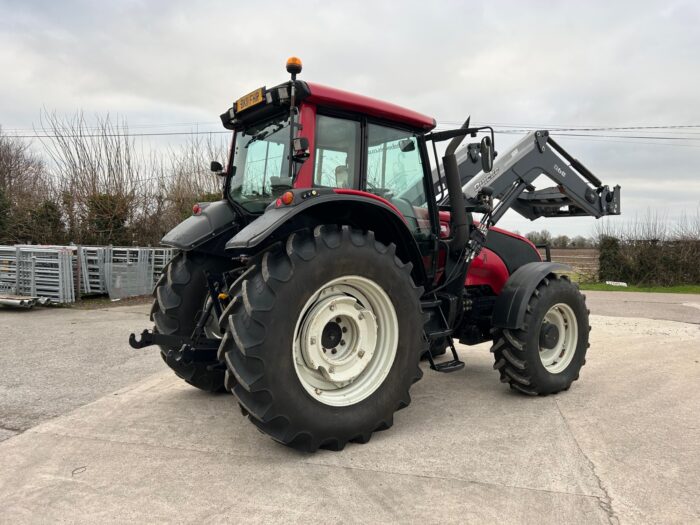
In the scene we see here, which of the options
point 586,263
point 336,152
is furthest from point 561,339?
point 586,263

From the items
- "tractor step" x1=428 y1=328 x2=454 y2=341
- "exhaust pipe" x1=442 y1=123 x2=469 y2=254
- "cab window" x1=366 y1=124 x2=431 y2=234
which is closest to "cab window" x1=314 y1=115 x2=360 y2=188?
"cab window" x1=366 y1=124 x2=431 y2=234

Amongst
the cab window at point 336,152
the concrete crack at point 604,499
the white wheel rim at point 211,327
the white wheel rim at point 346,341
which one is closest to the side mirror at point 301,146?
the cab window at point 336,152

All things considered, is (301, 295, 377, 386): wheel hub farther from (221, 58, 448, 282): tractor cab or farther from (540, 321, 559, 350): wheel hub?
(540, 321, 559, 350): wheel hub

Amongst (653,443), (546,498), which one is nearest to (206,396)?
(546,498)

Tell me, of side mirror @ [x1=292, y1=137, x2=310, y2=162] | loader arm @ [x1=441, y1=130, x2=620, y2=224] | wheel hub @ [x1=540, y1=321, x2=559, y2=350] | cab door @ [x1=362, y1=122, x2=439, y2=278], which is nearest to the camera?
side mirror @ [x1=292, y1=137, x2=310, y2=162]

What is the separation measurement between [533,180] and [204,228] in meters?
3.46

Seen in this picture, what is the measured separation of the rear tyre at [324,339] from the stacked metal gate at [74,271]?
9.65m

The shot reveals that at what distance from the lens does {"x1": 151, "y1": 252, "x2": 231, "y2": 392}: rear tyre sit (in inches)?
155

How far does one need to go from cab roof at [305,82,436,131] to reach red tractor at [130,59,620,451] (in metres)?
0.01

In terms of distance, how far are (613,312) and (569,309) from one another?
7.07 m

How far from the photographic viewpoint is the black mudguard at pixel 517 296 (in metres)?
4.07

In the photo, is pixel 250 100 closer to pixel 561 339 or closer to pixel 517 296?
pixel 517 296

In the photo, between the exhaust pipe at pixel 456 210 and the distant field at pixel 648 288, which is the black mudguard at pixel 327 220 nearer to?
the exhaust pipe at pixel 456 210

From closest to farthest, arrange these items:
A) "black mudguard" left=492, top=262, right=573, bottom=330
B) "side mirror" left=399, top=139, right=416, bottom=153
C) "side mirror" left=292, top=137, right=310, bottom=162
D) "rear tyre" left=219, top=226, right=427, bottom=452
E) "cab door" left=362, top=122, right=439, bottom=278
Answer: "rear tyre" left=219, top=226, right=427, bottom=452, "side mirror" left=292, top=137, right=310, bottom=162, "cab door" left=362, top=122, right=439, bottom=278, "side mirror" left=399, top=139, right=416, bottom=153, "black mudguard" left=492, top=262, right=573, bottom=330
